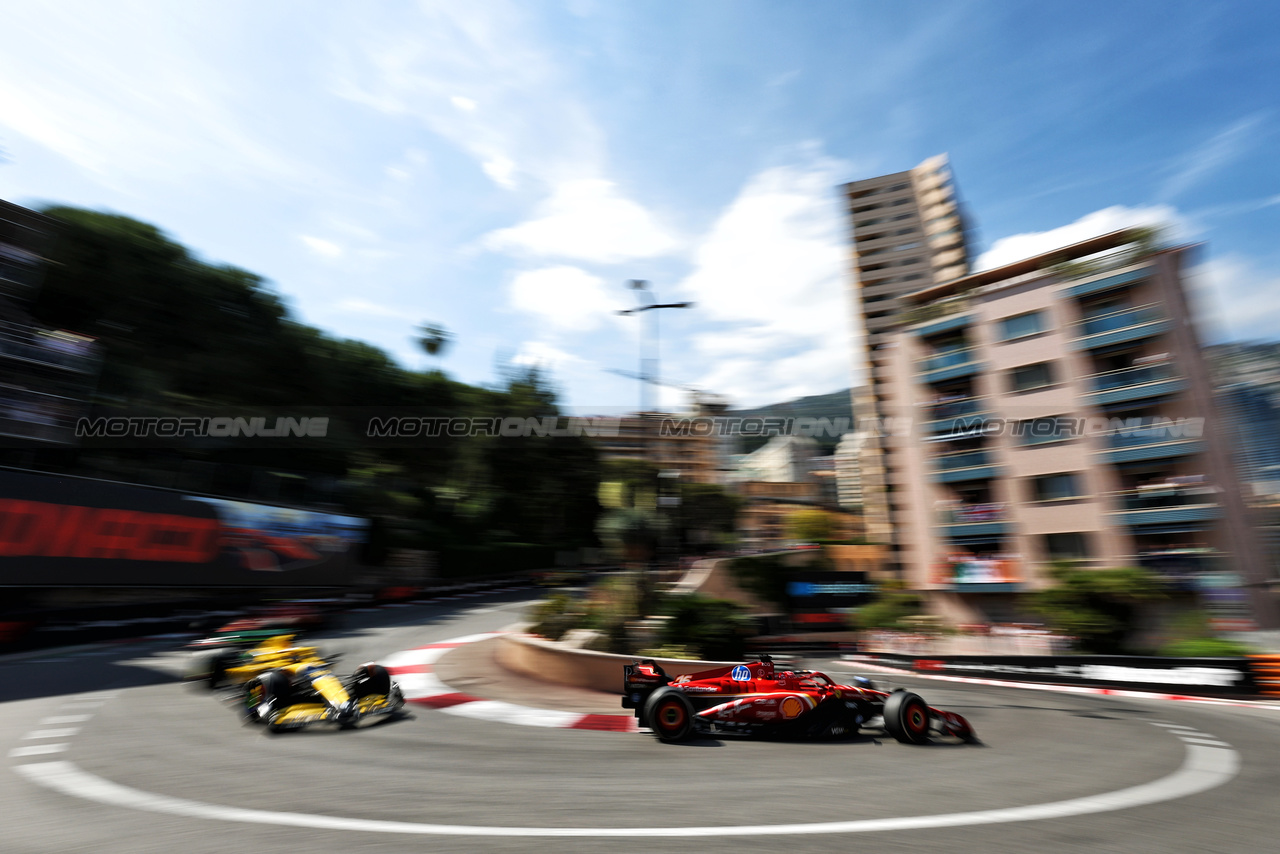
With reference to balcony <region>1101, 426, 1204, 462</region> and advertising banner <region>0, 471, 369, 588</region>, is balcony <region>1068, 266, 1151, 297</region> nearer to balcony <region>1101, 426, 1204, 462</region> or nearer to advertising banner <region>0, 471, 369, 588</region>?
balcony <region>1101, 426, 1204, 462</region>

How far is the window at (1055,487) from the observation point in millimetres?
25547

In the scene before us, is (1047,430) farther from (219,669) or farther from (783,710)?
(219,669)

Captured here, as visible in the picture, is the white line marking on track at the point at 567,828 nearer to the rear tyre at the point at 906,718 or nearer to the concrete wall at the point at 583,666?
the rear tyre at the point at 906,718

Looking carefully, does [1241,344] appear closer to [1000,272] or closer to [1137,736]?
[1000,272]

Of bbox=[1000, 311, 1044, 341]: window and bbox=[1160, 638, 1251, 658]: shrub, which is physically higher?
bbox=[1000, 311, 1044, 341]: window

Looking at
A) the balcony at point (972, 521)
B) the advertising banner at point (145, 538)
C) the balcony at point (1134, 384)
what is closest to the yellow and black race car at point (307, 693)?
the advertising banner at point (145, 538)

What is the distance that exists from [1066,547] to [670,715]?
23455 mm

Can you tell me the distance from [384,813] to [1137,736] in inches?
393

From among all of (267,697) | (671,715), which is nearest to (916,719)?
(671,715)

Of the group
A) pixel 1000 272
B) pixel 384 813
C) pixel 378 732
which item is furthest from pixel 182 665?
pixel 1000 272

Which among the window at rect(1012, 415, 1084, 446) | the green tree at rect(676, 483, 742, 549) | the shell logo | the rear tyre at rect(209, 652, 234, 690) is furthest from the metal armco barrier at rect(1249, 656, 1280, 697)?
the green tree at rect(676, 483, 742, 549)

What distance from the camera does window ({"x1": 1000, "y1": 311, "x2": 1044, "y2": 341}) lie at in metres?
27.7

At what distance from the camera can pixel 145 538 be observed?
21625mm

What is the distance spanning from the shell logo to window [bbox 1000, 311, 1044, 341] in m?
25.2
